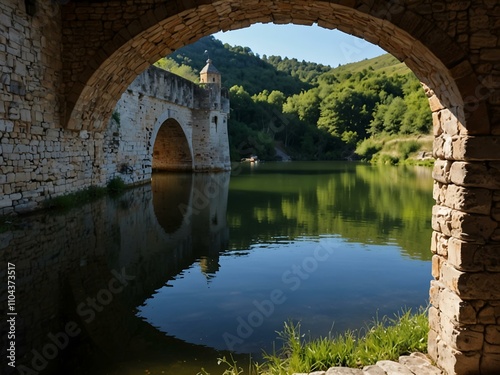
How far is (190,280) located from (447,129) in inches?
131

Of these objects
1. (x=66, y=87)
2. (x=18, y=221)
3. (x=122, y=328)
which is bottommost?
(x=122, y=328)

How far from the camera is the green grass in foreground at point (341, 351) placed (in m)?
3.26

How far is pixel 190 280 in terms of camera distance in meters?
5.45

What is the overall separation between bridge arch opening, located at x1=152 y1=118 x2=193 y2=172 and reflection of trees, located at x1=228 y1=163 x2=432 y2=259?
820 cm

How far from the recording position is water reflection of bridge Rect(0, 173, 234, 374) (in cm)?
357

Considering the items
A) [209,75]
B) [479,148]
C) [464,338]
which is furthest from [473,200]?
[209,75]

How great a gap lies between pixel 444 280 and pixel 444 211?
546mm

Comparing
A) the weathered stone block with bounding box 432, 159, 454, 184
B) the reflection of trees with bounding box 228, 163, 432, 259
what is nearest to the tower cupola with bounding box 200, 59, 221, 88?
the reflection of trees with bounding box 228, 163, 432, 259

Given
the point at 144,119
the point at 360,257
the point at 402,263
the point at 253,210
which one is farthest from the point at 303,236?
the point at 144,119

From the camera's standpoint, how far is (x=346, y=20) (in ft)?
17.6

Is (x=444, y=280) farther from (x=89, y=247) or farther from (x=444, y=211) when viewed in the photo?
(x=89, y=247)

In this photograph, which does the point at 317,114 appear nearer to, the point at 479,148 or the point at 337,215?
the point at 337,215

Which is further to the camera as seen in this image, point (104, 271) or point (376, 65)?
point (376, 65)

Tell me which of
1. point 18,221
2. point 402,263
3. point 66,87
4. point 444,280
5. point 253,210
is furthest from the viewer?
point 253,210
